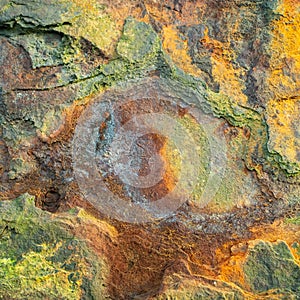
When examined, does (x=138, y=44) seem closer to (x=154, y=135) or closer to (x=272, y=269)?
(x=154, y=135)

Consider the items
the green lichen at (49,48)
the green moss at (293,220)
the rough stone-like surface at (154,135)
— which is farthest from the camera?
the green lichen at (49,48)

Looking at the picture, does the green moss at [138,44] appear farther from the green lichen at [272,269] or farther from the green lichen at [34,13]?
the green lichen at [272,269]

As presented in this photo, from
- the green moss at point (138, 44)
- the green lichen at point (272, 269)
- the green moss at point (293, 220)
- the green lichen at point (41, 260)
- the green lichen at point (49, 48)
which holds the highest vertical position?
the green moss at point (138, 44)

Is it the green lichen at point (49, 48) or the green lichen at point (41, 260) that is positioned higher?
the green lichen at point (49, 48)

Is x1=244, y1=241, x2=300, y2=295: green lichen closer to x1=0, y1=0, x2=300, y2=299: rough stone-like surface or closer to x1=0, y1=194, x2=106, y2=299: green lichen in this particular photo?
x1=0, y1=0, x2=300, y2=299: rough stone-like surface

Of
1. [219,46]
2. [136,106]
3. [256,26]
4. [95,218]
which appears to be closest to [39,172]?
[95,218]

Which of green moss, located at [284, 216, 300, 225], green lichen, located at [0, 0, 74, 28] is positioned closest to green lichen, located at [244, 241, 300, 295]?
green moss, located at [284, 216, 300, 225]

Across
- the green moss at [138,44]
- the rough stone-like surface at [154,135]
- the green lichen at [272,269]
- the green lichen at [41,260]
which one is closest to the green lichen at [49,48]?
the rough stone-like surface at [154,135]

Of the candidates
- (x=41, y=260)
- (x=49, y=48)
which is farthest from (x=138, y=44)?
(x=41, y=260)
